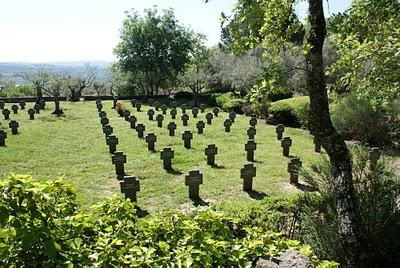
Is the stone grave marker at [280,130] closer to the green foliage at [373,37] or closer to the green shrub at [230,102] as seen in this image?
the green foliage at [373,37]

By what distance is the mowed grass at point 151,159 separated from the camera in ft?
33.2

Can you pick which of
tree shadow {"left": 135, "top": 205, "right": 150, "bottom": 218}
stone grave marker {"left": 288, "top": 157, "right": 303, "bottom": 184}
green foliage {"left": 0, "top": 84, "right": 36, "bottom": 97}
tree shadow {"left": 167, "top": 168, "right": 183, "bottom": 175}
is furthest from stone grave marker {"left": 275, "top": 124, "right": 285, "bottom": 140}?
green foliage {"left": 0, "top": 84, "right": 36, "bottom": 97}

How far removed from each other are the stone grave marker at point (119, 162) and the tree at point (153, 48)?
26602 mm

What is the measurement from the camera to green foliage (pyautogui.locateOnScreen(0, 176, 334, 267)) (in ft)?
7.88

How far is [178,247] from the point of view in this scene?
2.84 meters

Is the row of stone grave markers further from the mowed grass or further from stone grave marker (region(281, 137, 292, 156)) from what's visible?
stone grave marker (region(281, 137, 292, 156))

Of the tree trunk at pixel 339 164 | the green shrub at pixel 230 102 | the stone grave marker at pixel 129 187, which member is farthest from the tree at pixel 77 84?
the tree trunk at pixel 339 164

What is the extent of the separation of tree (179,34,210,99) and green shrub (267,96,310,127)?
1432cm

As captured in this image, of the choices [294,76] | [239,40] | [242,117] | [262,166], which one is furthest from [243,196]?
[294,76]

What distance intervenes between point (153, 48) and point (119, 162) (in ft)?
90.8

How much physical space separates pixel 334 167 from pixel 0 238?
163 inches

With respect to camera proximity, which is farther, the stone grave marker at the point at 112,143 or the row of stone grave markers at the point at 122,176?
the stone grave marker at the point at 112,143

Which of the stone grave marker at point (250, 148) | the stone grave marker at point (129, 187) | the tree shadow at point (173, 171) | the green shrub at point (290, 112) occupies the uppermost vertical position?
the green shrub at point (290, 112)

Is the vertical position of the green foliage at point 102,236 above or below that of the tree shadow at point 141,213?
above
